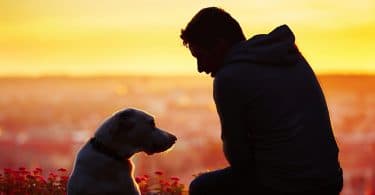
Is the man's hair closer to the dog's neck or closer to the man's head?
the man's head

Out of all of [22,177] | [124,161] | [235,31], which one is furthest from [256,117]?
[22,177]

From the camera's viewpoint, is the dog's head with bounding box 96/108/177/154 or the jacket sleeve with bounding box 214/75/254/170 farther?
the dog's head with bounding box 96/108/177/154

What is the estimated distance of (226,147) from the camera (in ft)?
16.7

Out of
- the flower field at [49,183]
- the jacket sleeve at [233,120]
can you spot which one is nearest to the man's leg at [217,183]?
the jacket sleeve at [233,120]

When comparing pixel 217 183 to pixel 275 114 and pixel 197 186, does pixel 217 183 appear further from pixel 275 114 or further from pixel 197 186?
pixel 275 114

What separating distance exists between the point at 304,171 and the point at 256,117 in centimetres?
47

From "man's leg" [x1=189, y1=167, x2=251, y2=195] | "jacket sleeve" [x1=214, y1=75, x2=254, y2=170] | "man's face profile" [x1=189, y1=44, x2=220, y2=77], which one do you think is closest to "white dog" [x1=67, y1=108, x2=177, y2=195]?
"man's leg" [x1=189, y1=167, x2=251, y2=195]

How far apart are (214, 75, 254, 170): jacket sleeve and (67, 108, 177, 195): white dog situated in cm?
141

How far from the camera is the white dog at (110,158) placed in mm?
6223

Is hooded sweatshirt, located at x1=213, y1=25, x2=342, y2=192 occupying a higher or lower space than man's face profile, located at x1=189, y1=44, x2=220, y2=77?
lower

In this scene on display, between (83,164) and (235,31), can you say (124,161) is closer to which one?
(83,164)

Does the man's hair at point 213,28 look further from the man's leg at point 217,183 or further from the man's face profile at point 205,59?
the man's leg at point 217,183

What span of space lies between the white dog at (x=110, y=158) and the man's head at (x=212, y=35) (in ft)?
4.44

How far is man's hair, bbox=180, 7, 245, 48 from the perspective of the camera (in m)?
5.08
